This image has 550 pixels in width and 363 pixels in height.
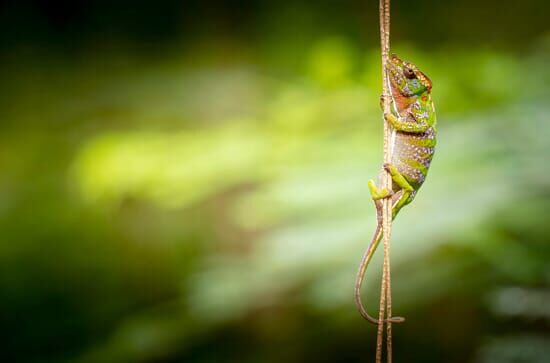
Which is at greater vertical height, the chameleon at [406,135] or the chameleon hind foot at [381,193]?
the chameleon at [406,135]

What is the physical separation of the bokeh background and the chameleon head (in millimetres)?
741

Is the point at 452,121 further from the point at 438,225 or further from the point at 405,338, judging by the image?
the point at 405,338

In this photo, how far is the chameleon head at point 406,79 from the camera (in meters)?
0.98

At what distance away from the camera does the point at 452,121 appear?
213 cm

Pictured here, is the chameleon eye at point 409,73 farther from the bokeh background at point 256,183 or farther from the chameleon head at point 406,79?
the bokeh background at point 256,183

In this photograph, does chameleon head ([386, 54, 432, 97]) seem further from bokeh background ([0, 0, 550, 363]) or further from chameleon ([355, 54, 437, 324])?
bokeh background ([0, 0, 550, 363])

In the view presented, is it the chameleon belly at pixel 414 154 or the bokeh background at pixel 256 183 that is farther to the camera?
the bokeh background at pixel 256 183

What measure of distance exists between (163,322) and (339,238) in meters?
1.85

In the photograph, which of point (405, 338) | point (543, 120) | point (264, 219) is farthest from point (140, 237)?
point (543, 120)

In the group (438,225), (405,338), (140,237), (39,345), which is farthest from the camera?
(140,237)

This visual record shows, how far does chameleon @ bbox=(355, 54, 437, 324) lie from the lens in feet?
3.07

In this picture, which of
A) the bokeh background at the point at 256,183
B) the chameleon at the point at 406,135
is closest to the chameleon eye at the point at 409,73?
the chameleon at the point at 406,135

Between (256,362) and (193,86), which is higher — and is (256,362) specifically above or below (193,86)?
below

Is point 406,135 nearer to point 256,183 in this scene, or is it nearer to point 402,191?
point 402,191
